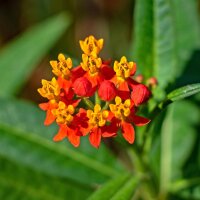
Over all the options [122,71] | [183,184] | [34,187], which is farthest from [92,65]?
[34,187]

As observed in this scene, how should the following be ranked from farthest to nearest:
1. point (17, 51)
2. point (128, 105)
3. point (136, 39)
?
point (17, 51) < point (136, 39) < point (128, 105)

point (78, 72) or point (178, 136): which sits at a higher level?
point (78, 72)

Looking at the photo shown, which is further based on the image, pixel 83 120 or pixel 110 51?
pixel 110 51

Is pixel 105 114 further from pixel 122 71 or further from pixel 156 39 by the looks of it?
pixel 156 39

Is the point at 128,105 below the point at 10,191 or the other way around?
the other way around

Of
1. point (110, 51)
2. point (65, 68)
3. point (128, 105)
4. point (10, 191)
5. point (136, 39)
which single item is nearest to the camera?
point (128, 105)

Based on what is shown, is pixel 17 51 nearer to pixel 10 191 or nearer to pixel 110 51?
pixel 110 51

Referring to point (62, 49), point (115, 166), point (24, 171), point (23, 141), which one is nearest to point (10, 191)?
point (24, 171)
